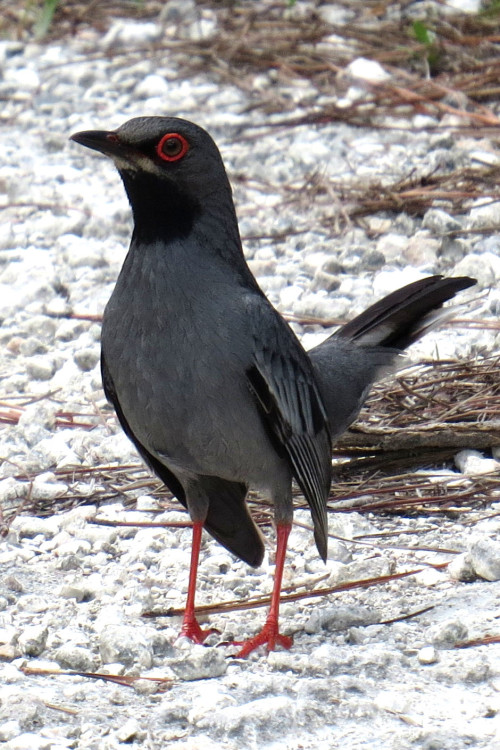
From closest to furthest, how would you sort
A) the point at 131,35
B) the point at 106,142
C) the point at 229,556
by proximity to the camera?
the point at 106,142 → the point at 229,556 → the point at 131,35

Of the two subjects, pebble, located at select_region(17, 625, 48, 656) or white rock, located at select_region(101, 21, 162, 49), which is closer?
pebble, located at select_region(17, 625, 48, 656)

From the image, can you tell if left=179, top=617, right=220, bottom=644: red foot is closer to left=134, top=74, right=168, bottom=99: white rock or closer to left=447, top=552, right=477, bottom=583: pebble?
left=447, top=552, right=477, bottom=583: pebble

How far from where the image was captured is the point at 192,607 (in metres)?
4.66

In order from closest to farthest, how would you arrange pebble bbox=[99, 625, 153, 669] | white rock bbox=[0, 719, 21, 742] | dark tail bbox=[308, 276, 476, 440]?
1. white rock bbox=[0, 719, 21, 742]
2. pebble bbox=[99, 625, 153, 669]
3. dark tail bbox=[308, 276, 476, 440]

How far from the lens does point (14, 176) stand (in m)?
9.18

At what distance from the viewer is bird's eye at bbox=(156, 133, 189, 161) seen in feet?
14.8

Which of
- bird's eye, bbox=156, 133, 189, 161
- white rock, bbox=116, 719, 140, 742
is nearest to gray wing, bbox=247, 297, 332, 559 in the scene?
bird's eye, bbox=156, 133, 189, 161

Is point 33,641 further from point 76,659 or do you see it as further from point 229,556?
point 229,556

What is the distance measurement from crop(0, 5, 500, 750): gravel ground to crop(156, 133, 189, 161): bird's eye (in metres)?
1.61

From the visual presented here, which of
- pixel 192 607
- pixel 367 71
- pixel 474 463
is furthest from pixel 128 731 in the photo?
pixel 367 71

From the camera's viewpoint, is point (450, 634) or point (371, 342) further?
point (371, 342)

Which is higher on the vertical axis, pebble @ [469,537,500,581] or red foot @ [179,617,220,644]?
pebble @ [469,537,500,581]

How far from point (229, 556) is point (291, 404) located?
871 mm

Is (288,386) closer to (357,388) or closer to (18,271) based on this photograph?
(357,388)
